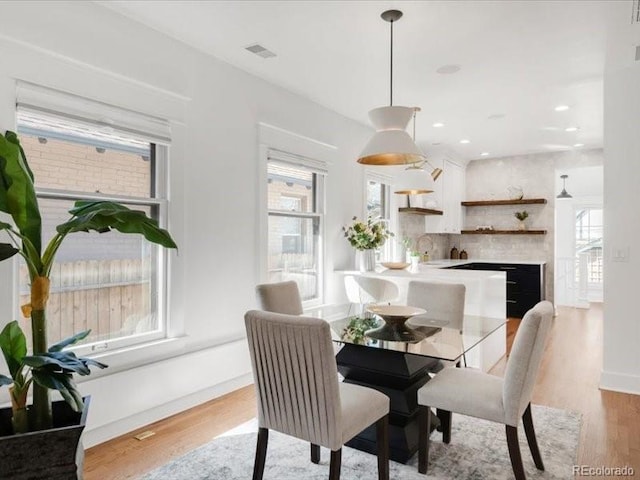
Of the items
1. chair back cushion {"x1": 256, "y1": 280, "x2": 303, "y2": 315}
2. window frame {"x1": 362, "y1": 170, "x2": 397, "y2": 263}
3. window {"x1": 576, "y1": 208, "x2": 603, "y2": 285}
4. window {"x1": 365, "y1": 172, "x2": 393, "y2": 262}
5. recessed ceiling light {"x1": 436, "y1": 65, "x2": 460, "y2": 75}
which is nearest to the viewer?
chair back cushion {"x1": 256, "y1": 280, "x2": 303, "y2": 315}

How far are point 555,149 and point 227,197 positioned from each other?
19.4 feet

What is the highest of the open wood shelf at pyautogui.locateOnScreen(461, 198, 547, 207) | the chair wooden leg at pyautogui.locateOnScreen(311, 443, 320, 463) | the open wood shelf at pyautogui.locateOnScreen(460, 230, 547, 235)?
the open wood shelf at pyautogui.locateOnScreen(461, 198, 547, 207)

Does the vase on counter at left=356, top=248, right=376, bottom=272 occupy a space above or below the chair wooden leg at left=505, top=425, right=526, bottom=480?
above

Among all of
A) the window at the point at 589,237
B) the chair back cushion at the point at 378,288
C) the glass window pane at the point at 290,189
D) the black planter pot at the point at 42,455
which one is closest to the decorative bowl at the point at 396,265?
the chair back cushion at the point at 378,288

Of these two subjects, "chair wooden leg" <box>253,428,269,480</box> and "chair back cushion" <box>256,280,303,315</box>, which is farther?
"chair back cushion" <box>256,280,303,315</box>

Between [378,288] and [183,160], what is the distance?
202cm

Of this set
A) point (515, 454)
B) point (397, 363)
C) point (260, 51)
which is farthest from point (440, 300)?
point (260, 51)

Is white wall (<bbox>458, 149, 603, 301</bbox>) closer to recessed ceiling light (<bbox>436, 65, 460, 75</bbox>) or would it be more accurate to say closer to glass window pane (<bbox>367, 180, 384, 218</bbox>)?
glass window pane (<bbox>367, 180, 384, 218</bbox>)

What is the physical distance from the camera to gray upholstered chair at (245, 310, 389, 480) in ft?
6.10

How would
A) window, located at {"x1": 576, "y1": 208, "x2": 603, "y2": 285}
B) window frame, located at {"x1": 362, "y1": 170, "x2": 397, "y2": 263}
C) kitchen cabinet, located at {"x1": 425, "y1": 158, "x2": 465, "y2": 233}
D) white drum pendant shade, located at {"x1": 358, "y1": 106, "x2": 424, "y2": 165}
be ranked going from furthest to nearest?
window, located at {"x1": 576, "y1": 208, "x2": 603, "y2": 285}, kitchen cabinet, located at {"x1": 425, "y1": 158, "x2": 465, "y2": 233}, window frame, located at {"x1": 362, "y1": 170, "x2": 397, "y2": 263}, white drum pendant shade, located at {"x1": 358, "y1": 106, "x2": 424, "y2": 165}

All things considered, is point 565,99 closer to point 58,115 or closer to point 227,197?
point 227,197

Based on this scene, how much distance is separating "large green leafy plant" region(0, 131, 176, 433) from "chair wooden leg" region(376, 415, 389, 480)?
1393 mm

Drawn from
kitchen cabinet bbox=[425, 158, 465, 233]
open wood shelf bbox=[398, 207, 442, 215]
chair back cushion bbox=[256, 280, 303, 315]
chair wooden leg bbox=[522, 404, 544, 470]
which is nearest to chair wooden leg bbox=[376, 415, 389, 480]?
chair wooden leg bbox=[522, 404, 544, 470]

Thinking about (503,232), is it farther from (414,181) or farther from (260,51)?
(260,51)
